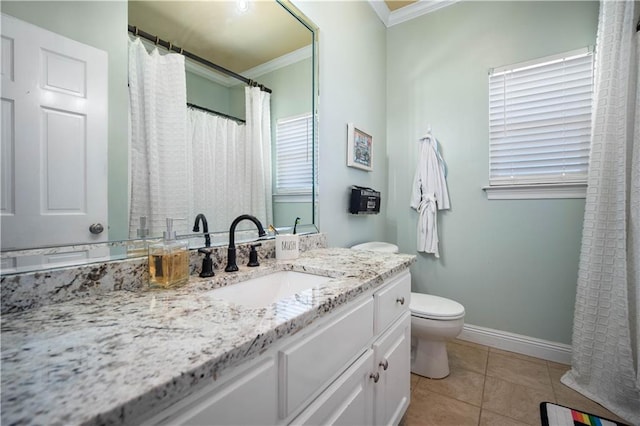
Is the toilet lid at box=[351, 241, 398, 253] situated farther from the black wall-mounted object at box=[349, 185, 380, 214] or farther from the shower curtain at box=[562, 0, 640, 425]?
the shower curtain at box=[562, 0, 640, 425]

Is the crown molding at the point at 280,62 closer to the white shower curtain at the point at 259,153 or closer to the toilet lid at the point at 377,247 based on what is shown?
the white shower curtain at the point at 259,153

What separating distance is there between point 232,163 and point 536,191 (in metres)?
2.04

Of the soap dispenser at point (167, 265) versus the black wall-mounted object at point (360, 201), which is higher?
the black wall-mounted object at point (360, 201)

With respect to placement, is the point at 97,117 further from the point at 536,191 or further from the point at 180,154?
the point at 536,191

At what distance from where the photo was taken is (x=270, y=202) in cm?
146

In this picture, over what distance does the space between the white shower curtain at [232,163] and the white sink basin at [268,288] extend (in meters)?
0.30

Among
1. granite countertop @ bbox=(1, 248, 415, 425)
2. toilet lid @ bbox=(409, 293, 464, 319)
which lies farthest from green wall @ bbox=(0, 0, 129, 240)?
toilet lid @ bbox=(409, 293, 464, 319)

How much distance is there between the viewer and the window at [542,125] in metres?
1.87

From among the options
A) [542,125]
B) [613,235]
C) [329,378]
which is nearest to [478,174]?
[542,125]

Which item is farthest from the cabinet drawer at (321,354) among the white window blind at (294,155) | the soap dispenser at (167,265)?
the white window blind at (294,155)

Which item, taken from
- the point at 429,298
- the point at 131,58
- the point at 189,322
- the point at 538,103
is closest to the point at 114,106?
the point at 131,58

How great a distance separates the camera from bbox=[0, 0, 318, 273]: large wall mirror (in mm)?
675

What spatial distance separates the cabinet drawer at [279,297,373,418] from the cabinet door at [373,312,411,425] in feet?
0.53

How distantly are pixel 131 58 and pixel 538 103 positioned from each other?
7.95 feet
